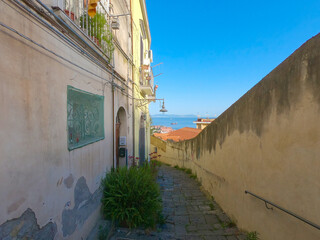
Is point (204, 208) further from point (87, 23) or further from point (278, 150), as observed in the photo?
point (87, 23)

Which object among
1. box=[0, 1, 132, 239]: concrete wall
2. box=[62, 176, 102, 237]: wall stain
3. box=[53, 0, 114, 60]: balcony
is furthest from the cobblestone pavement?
box=[53, 0, 114, 60]: balcony

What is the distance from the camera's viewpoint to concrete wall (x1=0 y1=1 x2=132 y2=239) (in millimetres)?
1596

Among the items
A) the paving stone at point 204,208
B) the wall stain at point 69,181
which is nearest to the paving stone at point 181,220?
the paving stone at point 204,208

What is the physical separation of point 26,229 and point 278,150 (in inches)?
124

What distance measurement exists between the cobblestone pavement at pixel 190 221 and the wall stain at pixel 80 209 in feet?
2.64

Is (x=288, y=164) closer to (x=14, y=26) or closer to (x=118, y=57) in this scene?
(x=14, y=26)

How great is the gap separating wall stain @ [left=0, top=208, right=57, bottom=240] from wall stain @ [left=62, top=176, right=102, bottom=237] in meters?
0.31

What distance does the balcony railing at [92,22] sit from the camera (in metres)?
2.90

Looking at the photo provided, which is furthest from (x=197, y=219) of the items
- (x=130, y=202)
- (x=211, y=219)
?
(x=130, y=202)

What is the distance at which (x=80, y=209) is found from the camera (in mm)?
2869

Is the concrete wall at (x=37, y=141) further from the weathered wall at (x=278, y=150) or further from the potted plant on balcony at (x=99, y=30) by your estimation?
the weathered wall at (x=278, y=150)

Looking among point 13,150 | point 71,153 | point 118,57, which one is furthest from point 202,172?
point 13,150

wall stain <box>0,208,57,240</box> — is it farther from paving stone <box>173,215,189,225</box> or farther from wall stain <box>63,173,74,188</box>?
paving stone <box>173,215,189,225</box>

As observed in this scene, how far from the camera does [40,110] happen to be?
78.5 inches
